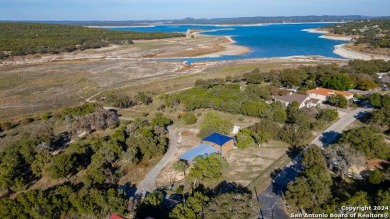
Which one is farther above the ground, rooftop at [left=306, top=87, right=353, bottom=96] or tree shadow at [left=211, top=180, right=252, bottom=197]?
rooftop at [left=306, top=87, right=353, bottom=96]

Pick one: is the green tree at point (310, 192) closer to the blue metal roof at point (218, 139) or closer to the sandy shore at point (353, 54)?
the blue metal roof at point (218, 139)

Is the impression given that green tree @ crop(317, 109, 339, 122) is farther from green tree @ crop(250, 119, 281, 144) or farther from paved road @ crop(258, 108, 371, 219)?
green tree @ crop(250, 119, 281, 144)

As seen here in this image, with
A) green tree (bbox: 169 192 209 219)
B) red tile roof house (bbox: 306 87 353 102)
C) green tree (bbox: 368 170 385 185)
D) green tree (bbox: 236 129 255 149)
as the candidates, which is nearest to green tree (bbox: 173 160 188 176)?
green tree (bbox: 169 192 209 219)

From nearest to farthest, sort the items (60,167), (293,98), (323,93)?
(60,167), (293,98), (323,93)

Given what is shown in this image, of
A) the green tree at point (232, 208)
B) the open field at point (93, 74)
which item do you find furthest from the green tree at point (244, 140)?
the open field at point (93, 74)

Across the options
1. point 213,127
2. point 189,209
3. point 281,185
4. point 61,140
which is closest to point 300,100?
point 213,127

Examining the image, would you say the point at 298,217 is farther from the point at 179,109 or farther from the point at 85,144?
the point at 179,109

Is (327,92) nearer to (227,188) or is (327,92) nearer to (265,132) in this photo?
(265,132)
